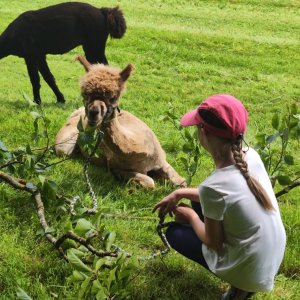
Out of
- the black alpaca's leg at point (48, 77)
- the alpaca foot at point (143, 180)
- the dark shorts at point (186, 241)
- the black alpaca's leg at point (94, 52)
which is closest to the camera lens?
the dark shorts at point (186, 241)

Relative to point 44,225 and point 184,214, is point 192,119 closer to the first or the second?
point 184,214

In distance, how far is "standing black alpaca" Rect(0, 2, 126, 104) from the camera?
8523mm

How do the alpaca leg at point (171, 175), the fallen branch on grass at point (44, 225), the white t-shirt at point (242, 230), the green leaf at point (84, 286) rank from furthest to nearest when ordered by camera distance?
the alpaca leg at point (171, 175)
the fallen branch on grass at point (44, 225)
the white t-shirt at point (242, 230)
the green leaf at point (84, 286)

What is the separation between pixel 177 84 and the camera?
35.6 feet

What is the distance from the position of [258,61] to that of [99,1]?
345 inches

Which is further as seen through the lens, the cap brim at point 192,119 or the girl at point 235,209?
the cap brim at point 192,119

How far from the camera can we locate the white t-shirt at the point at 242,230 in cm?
278

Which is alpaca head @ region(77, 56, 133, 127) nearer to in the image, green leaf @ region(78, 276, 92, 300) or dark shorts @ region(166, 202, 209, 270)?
dark shorts @ region(166, 202, 209, 270)

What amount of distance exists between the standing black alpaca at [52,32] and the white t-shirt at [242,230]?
6.02 meters

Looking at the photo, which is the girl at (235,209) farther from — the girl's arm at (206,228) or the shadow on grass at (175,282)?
the shadow on grass at (175,282)

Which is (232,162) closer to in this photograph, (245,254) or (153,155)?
(245,254)

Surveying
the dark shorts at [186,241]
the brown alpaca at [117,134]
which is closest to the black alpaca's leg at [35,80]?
the brown alpaca at [117,134]

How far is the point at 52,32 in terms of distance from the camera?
859cm

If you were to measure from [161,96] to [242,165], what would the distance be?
A: 6.91 meters
